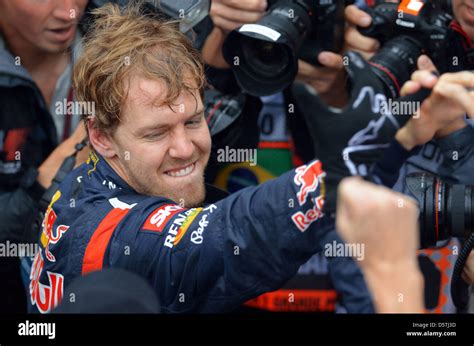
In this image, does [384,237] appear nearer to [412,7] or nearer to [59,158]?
[412,7]

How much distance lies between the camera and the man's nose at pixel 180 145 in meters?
1.89

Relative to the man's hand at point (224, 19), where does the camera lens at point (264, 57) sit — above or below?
below

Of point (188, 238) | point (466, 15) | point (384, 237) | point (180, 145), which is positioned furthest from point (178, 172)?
point (384, 237)

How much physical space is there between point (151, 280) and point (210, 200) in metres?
0.47

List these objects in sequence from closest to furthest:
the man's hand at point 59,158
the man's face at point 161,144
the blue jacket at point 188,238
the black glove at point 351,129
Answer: the black glove at point 351,129 → the blue jacket at point 188,238 → the man's face at point 161,144 → the man's hand at point 59,158

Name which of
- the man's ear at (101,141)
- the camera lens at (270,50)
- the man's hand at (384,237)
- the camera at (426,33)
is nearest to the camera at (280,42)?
the camera lens at (270,50)

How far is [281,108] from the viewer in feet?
7.64

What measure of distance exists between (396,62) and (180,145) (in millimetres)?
539

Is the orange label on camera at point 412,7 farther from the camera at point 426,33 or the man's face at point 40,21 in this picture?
the man's face at point 40,21

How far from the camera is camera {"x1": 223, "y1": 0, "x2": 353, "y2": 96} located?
2.02 meters

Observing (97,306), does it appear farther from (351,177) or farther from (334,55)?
(334,55)

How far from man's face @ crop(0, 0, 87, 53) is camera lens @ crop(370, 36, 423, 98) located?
858 mm

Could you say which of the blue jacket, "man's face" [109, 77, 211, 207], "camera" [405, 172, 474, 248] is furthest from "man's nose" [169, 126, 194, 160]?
"camera" [405, 172, 474, 248]

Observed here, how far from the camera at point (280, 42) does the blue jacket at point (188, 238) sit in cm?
43
